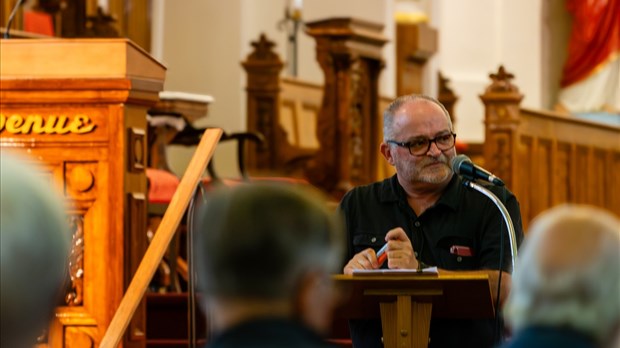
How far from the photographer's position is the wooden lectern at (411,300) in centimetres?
493

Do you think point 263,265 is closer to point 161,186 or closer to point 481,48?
point 161,186

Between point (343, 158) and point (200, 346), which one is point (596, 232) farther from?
point (343, 158)

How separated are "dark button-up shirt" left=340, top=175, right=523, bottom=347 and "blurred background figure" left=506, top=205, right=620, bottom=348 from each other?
3.04 metres

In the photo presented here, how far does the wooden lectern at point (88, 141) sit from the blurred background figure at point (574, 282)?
4248mm

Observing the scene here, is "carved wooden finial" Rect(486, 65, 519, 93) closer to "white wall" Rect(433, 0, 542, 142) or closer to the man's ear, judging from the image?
"white wall" Rect(433, 0, 542, 142)

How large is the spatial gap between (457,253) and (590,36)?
15513 mm

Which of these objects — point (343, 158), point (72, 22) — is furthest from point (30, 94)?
point (72, 22)

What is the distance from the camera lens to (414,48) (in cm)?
1658

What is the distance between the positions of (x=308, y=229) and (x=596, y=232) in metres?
0.44

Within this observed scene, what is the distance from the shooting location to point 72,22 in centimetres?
1280

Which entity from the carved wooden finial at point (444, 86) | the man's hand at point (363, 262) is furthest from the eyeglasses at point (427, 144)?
the carved wooden finial at point (444, 86)

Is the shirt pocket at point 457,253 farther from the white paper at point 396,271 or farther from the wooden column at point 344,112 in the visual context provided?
the wooden column at point 344,112

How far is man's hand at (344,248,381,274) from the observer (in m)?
5.24

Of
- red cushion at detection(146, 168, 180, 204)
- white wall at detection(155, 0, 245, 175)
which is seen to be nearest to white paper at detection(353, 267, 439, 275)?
red cushion at detection(146, 168, 180, 204)
